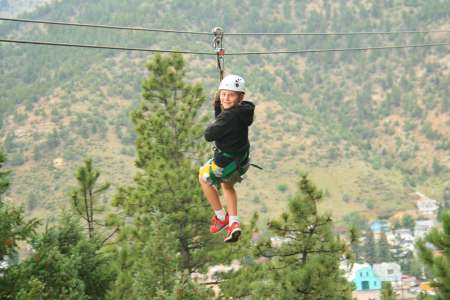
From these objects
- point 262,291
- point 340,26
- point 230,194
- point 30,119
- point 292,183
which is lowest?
point 230,194

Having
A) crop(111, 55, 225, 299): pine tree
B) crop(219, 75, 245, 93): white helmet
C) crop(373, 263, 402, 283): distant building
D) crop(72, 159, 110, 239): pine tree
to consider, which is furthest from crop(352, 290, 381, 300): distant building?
crop(219, 75, 245, 93): white helmet

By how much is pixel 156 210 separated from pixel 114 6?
12240cm

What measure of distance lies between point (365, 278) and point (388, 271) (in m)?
2.60

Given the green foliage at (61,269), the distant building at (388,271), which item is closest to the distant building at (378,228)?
the distant building at (388,271)

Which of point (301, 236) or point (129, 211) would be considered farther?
point (129, 211)

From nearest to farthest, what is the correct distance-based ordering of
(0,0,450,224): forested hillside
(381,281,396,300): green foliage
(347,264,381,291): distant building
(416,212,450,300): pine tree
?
1. (416,212,450,300): pine tree
2. (381,281,396,300): green foliage
3. (347,264,381,291): distant building
4. (0,0,450,224): forested hillside

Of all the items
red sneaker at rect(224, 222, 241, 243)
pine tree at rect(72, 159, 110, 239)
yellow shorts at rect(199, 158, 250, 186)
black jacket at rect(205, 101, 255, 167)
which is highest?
pine tree at rect(72, 159, 110, 239)

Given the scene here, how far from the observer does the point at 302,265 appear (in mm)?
19328

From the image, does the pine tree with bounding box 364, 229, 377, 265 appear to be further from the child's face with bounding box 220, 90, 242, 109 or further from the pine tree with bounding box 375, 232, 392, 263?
the child's face with bounding box 220, 90, 242, 109

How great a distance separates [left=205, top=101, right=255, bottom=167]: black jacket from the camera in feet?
27.2

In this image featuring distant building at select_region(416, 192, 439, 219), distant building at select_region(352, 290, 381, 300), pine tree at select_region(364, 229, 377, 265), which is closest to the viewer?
distant building at select_region(352, 290, 381, 300)

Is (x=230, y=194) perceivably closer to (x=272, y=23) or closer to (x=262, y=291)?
(x=262, y=291)

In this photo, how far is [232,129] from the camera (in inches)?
328

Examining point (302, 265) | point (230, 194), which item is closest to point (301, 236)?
point (302, 265)
